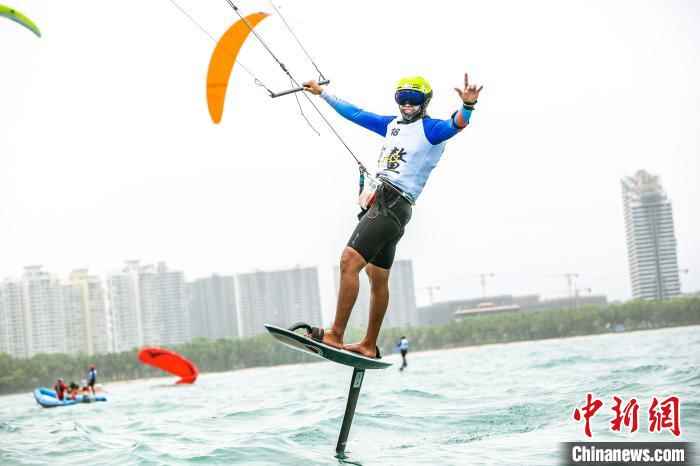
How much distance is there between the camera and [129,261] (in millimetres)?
182875

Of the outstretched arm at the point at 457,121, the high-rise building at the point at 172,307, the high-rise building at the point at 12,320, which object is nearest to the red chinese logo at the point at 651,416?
the outstretched arm at the point at 457,121

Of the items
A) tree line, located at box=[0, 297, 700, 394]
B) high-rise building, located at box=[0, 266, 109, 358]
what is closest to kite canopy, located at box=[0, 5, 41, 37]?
tree line, located at box=[0, 297, 700, 394]

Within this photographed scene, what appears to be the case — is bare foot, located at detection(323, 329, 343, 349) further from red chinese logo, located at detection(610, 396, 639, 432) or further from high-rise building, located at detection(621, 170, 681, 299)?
high-rise building, located at detection(621, 170, 681, 299)

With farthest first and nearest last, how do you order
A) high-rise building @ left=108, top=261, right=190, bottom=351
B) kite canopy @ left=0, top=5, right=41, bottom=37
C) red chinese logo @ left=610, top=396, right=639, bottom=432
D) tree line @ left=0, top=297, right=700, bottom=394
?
high-rise building @ left=108, top=261, right=190, bottom=351, tree line @ left=0, top=297, right=700, bottom=394, kite canopy @ left=0, top=5, right=41, bottom=37, red chinese logo @ left=610, top=396, right=639, bottom=432

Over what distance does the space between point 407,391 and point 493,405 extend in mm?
6190

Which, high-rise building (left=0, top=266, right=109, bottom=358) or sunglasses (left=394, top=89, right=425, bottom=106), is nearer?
sunglasses (left=394, top=89, right=425, bottom=106)

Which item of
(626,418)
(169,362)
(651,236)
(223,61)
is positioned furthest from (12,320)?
(626,418)

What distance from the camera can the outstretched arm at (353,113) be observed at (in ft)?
32.5

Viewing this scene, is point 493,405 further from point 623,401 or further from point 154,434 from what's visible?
point 154,434

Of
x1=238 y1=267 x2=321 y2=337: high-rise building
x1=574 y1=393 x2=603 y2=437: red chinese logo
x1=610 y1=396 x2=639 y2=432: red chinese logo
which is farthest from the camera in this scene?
x1=238 y1=267 x2=321 y2=337: high-rise building

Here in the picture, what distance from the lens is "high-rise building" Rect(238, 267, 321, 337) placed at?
598ft

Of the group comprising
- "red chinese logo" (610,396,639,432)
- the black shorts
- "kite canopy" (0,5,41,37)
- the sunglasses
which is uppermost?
"kite canopy" (0,5,41,37)

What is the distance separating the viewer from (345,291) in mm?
9469

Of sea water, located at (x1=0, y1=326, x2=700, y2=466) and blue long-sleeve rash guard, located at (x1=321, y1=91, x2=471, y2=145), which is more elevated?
blue long-sleeve rash guard, located at (x1=321, y1=91, x2=471, y2=145)
